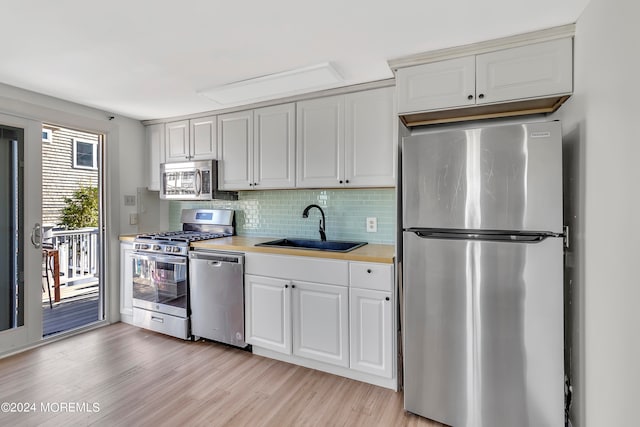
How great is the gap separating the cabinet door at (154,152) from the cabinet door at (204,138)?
1.53 ft

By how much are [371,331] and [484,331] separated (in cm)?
72

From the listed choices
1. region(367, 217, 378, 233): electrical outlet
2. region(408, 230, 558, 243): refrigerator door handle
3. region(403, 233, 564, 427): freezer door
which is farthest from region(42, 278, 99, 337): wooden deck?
region(408, 230, 558, 243): refrigerator door handle

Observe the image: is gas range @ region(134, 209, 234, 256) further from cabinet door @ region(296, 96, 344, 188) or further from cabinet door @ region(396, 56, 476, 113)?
cabinet door @ region(396, 56, 476, 113)

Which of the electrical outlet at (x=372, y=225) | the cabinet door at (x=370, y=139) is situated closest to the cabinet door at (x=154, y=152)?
the cabinet door at (x=370, y=139)

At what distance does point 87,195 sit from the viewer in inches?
175

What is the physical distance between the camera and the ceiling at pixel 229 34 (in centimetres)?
152

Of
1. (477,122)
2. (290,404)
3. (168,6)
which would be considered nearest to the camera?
(168,6)

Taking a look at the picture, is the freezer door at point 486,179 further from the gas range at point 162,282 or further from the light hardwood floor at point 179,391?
the gas range at point 162,282

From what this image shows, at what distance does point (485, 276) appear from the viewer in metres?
1.66

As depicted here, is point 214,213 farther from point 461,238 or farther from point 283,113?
point 461,238

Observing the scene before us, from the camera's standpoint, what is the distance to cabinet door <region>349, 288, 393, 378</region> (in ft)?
6.84

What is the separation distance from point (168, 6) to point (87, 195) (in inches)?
156

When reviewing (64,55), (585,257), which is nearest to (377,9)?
(585,257)

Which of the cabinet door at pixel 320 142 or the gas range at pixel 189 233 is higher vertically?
the cabinet door at pixel 320 142
